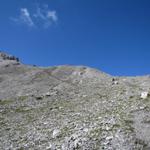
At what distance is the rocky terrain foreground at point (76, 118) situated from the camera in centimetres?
2744

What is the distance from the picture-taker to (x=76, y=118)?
35.0 m

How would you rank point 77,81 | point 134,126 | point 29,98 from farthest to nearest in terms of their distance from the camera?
point 77,81 → point 29,98 → point 134,126

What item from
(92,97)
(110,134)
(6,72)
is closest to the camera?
(110,134)

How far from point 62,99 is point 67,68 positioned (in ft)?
125

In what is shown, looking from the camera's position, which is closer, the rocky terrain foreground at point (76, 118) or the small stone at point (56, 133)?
the rocky terrain foreground at point (76, 118)

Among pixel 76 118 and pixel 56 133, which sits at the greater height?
pixel 76 118

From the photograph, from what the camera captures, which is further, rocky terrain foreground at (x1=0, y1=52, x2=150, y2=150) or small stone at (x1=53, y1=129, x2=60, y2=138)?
small stone at (x1=53, y1=129, x2=60, y2=138)

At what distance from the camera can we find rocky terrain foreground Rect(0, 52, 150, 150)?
1080 inches

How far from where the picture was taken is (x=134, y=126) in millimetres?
30656

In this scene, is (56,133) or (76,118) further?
(76,118)

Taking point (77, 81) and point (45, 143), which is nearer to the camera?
point (45, 143)

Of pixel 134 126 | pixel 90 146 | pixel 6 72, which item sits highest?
pixel 6 72

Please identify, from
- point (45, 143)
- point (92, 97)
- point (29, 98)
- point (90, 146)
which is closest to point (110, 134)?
point (90, 146)

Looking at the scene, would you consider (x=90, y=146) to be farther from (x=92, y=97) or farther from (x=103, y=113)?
(x=92, y=97)
